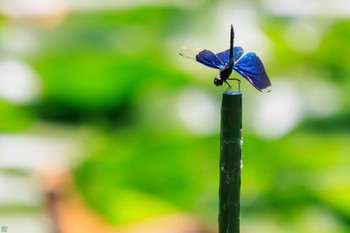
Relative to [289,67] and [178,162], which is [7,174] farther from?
[289,67]

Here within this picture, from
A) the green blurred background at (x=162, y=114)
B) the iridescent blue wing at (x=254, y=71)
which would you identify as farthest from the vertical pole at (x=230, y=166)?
the green blurred background at (x=162, y=114)

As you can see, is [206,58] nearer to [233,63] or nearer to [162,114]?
[233,63]

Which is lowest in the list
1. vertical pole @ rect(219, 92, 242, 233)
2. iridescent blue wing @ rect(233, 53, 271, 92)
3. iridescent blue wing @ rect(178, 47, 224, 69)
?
vertical pole @ rect(219, 92, 242, 233)

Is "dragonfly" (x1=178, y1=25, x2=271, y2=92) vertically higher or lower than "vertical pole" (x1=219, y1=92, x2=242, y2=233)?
higher

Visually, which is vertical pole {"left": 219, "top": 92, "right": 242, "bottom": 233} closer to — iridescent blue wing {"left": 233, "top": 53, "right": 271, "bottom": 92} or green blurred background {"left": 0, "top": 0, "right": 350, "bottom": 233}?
iridescent blue wing {"left": 233, "top": 53, "right": 271, "bottom": 92}

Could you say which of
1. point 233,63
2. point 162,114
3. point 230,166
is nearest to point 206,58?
point 233,63

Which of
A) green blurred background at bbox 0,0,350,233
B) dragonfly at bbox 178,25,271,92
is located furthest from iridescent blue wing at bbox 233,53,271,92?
green blurred background at bbox 0,0,350,233
